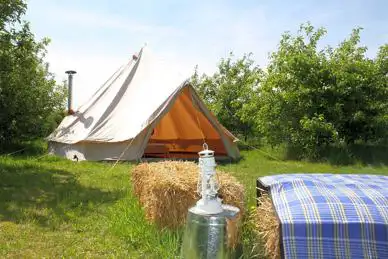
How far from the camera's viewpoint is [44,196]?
5.12 meters

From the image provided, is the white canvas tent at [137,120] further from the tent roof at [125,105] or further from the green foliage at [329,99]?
the green foliage at [329,99]

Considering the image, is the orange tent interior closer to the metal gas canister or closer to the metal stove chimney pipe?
the metal stove chimney pipe

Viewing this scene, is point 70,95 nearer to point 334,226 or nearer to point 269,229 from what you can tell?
point 269,229

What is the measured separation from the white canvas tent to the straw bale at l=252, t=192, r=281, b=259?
5895mm

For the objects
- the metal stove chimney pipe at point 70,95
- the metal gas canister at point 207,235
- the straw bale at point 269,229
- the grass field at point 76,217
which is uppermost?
the metal stove chimney pipe at point 70,95

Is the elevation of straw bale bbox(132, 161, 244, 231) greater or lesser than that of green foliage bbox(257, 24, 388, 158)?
lesser

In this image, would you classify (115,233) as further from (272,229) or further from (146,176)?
(272,229)

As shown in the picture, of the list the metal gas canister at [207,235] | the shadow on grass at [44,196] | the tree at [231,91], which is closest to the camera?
the metal gas canister at [207,235]

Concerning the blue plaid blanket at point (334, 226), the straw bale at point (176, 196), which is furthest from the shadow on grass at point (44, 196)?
the blue plaid blanket at point (334, 226)

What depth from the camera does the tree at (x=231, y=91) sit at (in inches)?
542

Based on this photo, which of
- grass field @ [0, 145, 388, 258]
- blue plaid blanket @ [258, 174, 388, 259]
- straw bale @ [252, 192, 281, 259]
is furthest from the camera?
grass field @ [0, 145, 388, 258]

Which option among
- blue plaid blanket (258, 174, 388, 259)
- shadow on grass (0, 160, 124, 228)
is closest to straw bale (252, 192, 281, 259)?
blue plaid blanket (258, 174, 388, 259)

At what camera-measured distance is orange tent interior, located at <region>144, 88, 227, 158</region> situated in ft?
33.4

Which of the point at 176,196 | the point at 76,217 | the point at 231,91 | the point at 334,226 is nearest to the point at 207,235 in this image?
the point at 334,226
